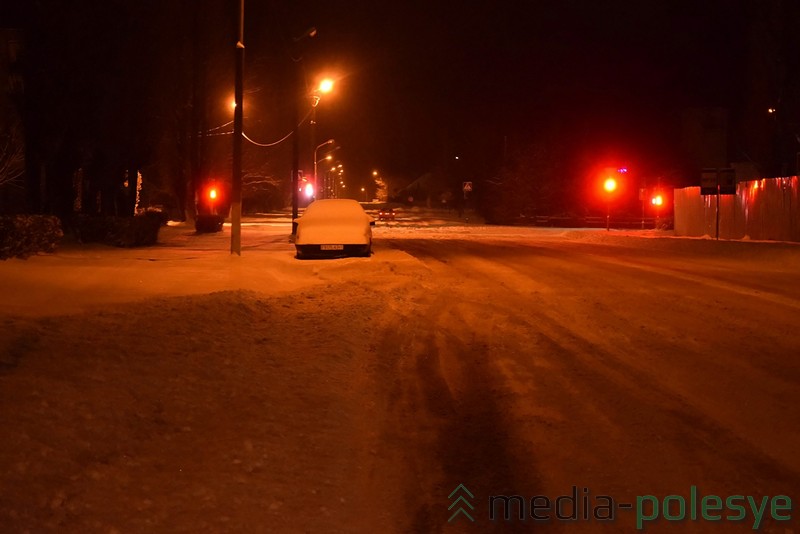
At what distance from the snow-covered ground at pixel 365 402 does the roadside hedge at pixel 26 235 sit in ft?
8.51

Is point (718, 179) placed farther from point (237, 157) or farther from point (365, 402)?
point (365, 402)

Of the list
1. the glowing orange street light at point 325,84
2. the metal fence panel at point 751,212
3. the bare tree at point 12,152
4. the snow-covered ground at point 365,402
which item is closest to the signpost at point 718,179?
the metal fence panel at point 751,212

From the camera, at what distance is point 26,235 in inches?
732

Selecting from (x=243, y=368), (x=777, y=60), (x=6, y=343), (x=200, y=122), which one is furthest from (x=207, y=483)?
(x=777, y=60)

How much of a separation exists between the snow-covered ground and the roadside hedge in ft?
8.51

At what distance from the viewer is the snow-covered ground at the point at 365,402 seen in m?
5.58

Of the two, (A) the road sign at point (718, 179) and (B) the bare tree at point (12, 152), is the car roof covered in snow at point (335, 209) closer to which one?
(B) the bare tree at point (12, 152)

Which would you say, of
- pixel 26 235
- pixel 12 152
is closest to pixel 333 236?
pixel 26 235

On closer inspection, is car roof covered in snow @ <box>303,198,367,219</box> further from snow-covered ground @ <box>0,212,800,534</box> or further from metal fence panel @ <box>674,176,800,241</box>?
metal fence panel @ <box>674,176,800,241</box>

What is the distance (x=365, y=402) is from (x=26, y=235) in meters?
13.1

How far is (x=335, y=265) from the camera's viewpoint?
2075 cm

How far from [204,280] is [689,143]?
66.8 meters

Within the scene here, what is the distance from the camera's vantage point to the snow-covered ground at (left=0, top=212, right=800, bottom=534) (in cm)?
558

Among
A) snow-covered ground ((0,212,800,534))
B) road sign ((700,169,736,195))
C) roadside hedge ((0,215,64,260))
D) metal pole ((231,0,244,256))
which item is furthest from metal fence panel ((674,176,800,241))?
roadside hedge ((0,215,64,260))
